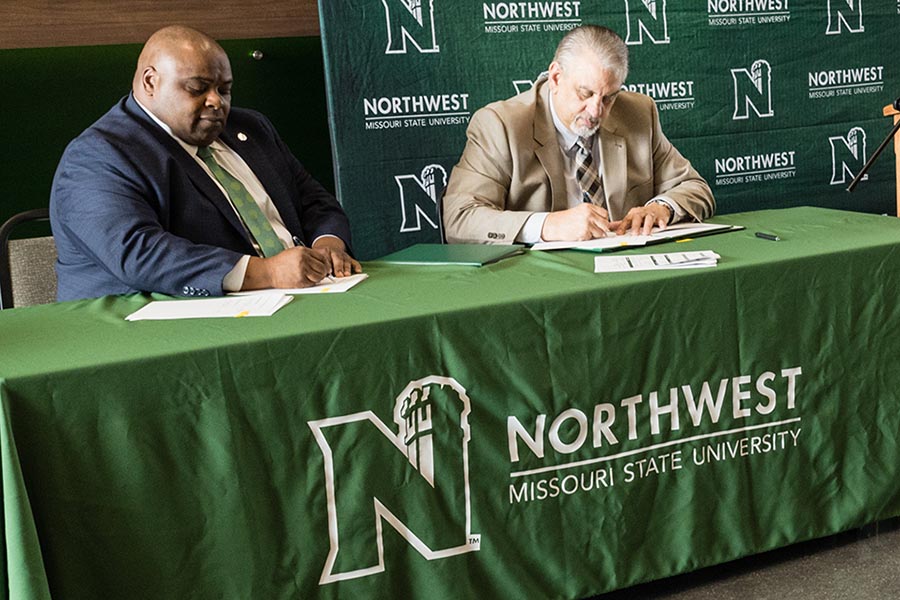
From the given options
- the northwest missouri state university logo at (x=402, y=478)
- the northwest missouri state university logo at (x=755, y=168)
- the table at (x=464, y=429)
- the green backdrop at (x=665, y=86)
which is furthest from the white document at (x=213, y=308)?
the northwest missouri state university logo at (x=755, y=168)

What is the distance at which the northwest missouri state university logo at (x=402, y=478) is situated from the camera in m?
1.68

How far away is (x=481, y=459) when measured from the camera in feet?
5.86

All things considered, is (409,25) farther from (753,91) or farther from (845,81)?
(845,81)

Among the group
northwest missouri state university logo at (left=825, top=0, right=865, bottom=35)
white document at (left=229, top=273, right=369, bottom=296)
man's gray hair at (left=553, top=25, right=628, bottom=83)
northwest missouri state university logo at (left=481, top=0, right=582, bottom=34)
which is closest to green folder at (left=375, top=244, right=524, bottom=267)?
white document at (left=229, top=273, right=369, bottom=296)

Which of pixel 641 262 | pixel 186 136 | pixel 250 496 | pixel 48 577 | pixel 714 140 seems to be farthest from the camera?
pixel 714 140

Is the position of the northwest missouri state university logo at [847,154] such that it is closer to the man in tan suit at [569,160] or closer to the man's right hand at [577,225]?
the man in tan suit at [569,160]

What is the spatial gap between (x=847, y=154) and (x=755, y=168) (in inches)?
18.5

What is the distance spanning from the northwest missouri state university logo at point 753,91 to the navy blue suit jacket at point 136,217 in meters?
2.65

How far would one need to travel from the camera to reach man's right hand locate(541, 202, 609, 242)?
2.34 meters

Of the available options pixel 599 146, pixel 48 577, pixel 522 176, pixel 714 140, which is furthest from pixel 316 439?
pixel 714 140

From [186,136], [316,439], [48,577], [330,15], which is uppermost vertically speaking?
[330,15]

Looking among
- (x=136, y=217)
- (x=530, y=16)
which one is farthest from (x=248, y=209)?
(x=530, y=16)

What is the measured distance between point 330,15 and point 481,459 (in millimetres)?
2146

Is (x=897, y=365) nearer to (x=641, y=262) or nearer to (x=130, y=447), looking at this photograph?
(x=641, y=262)
